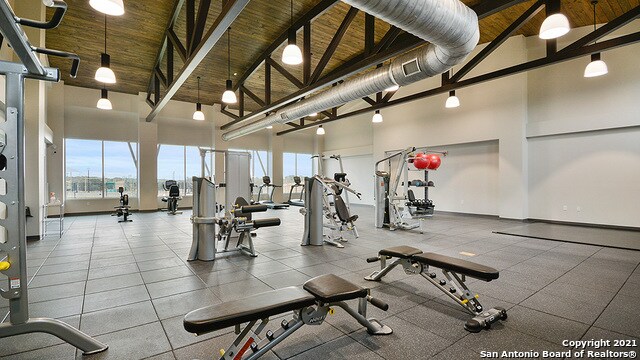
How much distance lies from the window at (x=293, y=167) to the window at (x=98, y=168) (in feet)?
21.2

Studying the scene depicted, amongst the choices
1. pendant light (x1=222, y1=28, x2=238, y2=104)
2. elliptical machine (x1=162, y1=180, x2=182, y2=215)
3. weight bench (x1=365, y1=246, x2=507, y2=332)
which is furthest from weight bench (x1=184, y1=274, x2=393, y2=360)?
elliptical machine (x1=162, y1=180, x2=182, y2=215)

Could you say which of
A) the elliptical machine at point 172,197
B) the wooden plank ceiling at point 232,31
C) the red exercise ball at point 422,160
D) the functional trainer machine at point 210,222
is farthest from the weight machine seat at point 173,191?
the red exercise ball at point 422,160

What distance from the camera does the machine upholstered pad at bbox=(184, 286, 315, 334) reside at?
1.55 metres

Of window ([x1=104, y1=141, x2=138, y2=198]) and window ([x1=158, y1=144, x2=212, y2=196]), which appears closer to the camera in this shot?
window ([x1=104, y1=141, x2=138, y2=198])

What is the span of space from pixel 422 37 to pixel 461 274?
2.69 metres

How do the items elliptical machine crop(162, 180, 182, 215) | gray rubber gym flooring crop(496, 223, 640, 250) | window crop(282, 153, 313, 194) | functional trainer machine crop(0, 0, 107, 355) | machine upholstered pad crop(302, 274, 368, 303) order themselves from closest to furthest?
functional trainer machine crop(0, 0, 107, 355), machine upholstered pad crop(302, 274, 368, 303), gray rubber gym flooring crop(496, 223, 640, 250), elliptical machine crop(162, 180, 182, 215), window crop(282, 153, 313, 194)

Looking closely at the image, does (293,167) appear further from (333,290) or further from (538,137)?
(333,290)

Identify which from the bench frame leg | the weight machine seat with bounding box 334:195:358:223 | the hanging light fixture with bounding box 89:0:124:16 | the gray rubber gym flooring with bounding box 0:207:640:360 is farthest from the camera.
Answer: the weight machine seat with bounding box 334:195:358:223

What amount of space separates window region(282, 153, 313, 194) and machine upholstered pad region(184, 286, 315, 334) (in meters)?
12.5

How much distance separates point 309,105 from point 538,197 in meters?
6.73

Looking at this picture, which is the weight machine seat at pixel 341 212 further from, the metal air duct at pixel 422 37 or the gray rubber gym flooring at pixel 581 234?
the gray rubber gym flooring at pixel 581 234

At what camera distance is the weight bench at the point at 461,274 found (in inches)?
95.0

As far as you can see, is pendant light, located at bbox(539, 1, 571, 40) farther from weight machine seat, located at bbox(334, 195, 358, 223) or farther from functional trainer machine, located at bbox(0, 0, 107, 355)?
functional trainer machine, located at bbox(0, 0, 107, 355)

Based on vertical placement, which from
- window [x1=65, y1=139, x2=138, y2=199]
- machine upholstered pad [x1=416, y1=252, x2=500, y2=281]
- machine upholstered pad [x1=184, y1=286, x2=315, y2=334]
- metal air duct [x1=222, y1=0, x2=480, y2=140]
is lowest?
machine upholstered pad [x1=416, y1=252, x2=500, y2=281]
